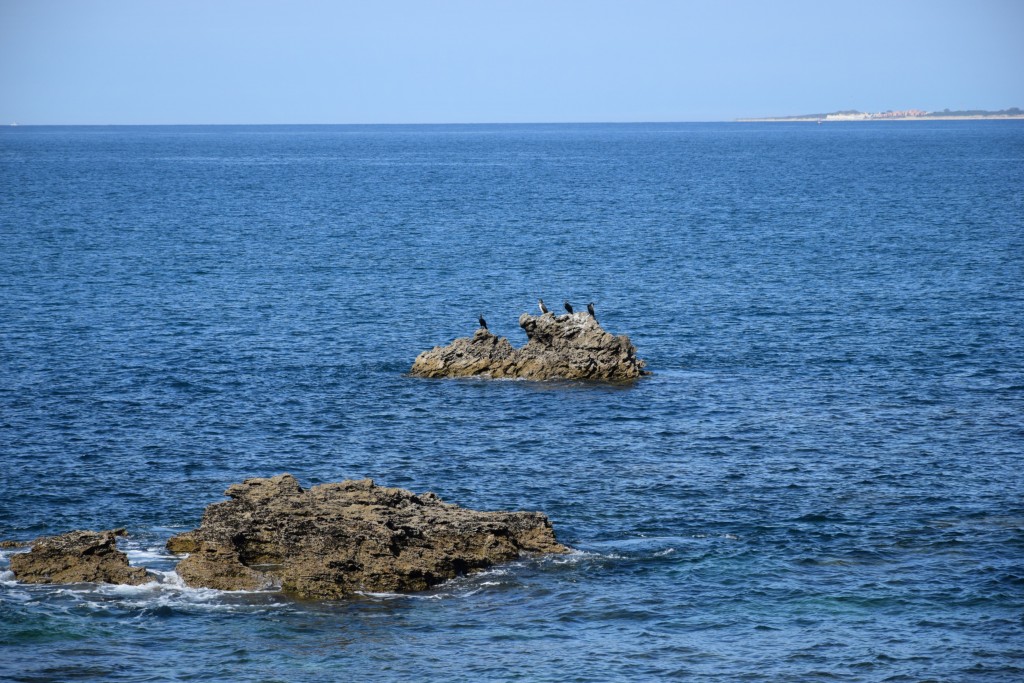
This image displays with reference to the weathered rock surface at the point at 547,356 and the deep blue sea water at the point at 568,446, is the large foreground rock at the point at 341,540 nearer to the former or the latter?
the deep blue sea water at the point at 568,446

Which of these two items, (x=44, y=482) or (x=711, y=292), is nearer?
(x=44, y=482)

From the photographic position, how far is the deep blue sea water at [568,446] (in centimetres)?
3216

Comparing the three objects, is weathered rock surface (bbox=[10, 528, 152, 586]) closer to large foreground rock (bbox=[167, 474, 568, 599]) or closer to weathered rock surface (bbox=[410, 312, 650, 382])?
large foreground rock (bbox=[167, 474, 568, 599])

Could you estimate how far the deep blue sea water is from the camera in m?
32.2

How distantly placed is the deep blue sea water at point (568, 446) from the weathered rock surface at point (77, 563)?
848 millimetres

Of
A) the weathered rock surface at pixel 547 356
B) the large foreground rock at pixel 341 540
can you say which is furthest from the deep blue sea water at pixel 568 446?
the weathered rock surface at pixel 547 356

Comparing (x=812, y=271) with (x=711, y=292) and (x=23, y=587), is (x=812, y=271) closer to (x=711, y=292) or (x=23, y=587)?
(x=711, y=292)

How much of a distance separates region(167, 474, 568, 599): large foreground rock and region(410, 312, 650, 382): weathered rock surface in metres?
23.1

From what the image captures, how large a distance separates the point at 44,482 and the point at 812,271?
6527 cm

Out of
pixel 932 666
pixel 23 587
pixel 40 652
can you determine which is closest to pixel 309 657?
pixel 40 652

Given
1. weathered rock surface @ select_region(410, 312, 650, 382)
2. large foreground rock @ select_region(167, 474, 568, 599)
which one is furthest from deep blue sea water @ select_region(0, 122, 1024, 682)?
weathered rock surface @ select_region(410, 312, 650, 382)

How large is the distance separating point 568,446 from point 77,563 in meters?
20.7

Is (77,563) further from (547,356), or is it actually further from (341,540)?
(547,356)

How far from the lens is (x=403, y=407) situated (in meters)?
56.0
